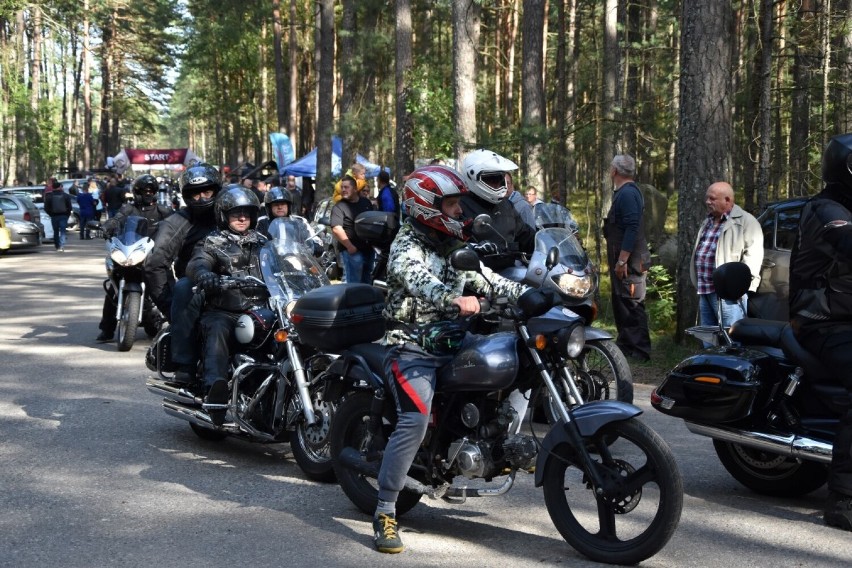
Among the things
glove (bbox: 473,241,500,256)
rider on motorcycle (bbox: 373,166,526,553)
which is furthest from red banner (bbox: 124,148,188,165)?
glove (bbox: 473,241,500,256)

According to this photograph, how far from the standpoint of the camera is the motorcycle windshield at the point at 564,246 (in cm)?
855

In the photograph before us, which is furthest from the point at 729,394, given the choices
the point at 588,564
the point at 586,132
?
the point at 586,132

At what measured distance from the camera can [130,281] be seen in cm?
1355

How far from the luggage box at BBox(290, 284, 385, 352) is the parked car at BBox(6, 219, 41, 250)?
85.7 feet

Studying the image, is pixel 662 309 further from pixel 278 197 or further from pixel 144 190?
pixel 144 190

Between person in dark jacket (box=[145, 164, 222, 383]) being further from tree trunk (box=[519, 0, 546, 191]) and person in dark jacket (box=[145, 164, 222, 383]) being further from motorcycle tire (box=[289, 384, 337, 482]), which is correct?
tree trunk (box=[519, 0, 546, 191])

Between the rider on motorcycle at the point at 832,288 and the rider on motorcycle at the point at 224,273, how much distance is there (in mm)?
3858

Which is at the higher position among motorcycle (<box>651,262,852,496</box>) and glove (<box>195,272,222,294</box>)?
glove (<box>195,272,222,294</box>)

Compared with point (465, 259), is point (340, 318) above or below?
below

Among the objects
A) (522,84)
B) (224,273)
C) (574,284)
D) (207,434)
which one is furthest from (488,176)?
(522,84)

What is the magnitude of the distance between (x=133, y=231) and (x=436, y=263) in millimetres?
8656

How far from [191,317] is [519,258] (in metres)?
2.48

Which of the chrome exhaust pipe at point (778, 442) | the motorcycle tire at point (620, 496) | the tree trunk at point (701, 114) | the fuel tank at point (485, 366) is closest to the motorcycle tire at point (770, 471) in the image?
the chrome exhaust pipe at point (778, 442)

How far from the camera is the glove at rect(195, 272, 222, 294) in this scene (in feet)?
25.8
